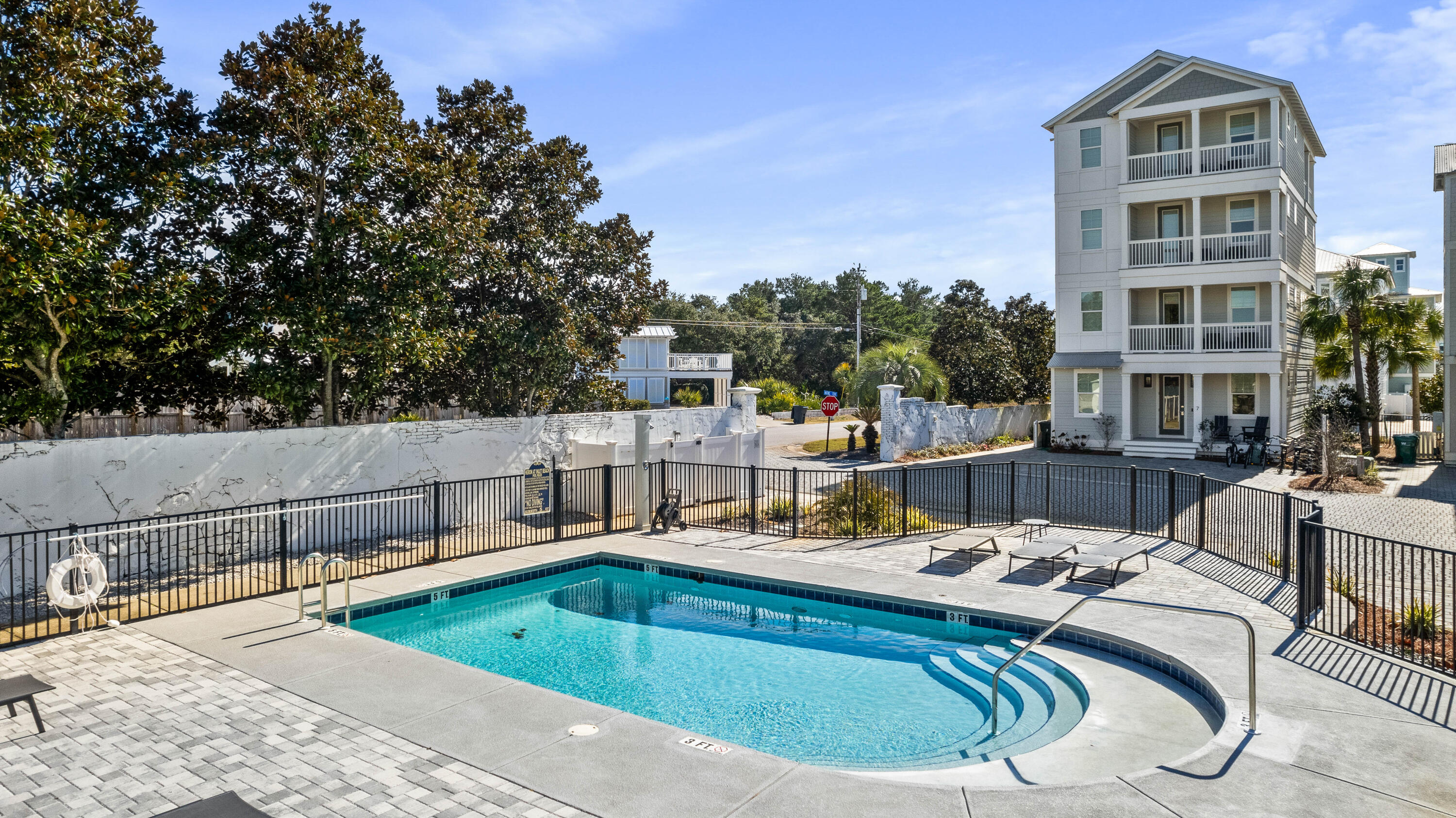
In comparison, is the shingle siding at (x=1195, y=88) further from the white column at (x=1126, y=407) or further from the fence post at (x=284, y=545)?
the fence post at (x=284, y=545)

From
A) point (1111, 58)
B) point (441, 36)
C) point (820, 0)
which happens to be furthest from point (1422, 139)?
point (441, 36)

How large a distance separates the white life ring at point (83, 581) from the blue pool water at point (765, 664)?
2.69 m

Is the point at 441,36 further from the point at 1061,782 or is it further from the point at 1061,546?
the point at 1061,782

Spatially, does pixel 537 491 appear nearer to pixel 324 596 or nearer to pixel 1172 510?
pixel 324 596

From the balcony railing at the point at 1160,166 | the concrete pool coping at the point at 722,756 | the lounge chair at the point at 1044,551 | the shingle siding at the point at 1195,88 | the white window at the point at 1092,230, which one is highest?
the shingle siding at the point at 1195,88

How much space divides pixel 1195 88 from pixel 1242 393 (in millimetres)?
9700

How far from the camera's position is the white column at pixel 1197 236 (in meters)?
26.4

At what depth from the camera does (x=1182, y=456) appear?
26.5 metres

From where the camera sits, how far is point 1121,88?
91.5 ft

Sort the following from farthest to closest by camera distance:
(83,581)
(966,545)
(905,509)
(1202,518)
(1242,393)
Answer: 1. (1242,393)
2. (905,509)
3. (1202,518)
4. (966,545)
5. (83,581)

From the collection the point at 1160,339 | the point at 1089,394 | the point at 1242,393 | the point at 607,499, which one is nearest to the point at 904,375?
the point at 1089,394

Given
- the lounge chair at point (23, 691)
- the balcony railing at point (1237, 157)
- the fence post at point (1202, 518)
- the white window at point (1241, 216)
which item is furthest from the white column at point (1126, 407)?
the lounge chair at point (23, 691)

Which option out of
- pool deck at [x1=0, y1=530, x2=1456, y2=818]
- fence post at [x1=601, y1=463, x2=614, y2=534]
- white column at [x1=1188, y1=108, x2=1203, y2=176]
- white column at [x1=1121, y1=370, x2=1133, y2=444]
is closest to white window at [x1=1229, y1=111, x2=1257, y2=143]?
white column at [x1=1188, y1=108, x2=1203, y2=176]

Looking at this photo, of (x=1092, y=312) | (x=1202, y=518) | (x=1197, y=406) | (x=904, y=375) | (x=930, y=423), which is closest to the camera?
(x=1202, y=518)
